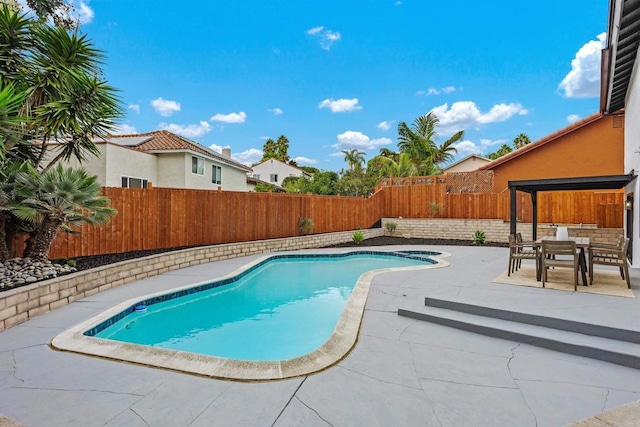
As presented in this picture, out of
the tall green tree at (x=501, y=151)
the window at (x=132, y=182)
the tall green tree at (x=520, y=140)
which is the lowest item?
the window at (x=132, y=182)

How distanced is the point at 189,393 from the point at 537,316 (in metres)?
4.25

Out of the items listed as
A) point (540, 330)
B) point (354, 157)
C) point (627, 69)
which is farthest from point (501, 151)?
point (540, 330)

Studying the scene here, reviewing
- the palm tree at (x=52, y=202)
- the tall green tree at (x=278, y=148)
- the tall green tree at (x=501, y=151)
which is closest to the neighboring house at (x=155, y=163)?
the palm tree at (x=52, y=202)

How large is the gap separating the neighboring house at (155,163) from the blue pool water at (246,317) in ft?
31.1

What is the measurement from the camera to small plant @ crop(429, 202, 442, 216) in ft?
56.8

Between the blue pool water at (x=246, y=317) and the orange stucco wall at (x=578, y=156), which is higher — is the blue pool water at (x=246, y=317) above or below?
below

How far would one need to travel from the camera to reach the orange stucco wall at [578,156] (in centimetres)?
1499

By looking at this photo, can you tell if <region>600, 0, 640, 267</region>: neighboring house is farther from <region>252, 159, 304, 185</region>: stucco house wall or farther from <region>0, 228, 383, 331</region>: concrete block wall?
<region>252, 159, 304, 185</region>: stucco house wall

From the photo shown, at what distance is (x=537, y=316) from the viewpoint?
4496 mm

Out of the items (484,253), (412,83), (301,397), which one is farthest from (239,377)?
(412,83)

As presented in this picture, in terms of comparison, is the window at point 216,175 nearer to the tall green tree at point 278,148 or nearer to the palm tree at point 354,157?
the palm tree at point 354,157

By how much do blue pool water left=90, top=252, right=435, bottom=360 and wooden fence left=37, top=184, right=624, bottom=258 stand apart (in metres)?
2.50

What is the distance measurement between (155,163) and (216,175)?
410cm

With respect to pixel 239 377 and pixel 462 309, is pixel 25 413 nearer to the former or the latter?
pixel 239 377
